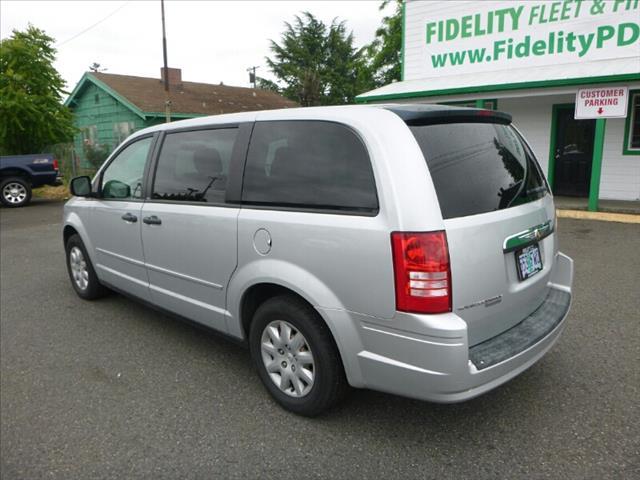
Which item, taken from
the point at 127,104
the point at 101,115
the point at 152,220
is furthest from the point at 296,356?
the point at 101,115

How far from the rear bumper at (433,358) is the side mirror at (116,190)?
256 cm

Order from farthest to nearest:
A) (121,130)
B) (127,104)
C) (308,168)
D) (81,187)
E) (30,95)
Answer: (121,130), (127,104), (30,95), (81,187), (308,168)

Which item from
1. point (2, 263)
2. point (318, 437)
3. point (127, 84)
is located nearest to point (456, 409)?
point (318, 437)

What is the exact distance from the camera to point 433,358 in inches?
90.0

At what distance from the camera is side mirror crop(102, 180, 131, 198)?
4.17 m

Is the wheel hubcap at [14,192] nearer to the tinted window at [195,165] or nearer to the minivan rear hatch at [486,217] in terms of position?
the tinted window at [195,165]

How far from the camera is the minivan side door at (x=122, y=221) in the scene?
13.3 feet

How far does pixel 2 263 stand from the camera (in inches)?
285

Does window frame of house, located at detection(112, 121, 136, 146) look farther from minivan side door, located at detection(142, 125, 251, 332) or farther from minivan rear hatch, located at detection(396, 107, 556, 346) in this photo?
minivan rear hatch, located at detection(396, 107, 556, 346)

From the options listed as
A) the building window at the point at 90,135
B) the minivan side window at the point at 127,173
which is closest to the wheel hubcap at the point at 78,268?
the minivan side window at the point at 127,173

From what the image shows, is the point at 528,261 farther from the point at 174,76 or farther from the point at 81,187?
the point at 174,76

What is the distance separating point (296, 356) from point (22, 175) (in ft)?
46.4

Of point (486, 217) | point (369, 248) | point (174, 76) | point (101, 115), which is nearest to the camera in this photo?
point (369, 248)

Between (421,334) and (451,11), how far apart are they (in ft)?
40.4
